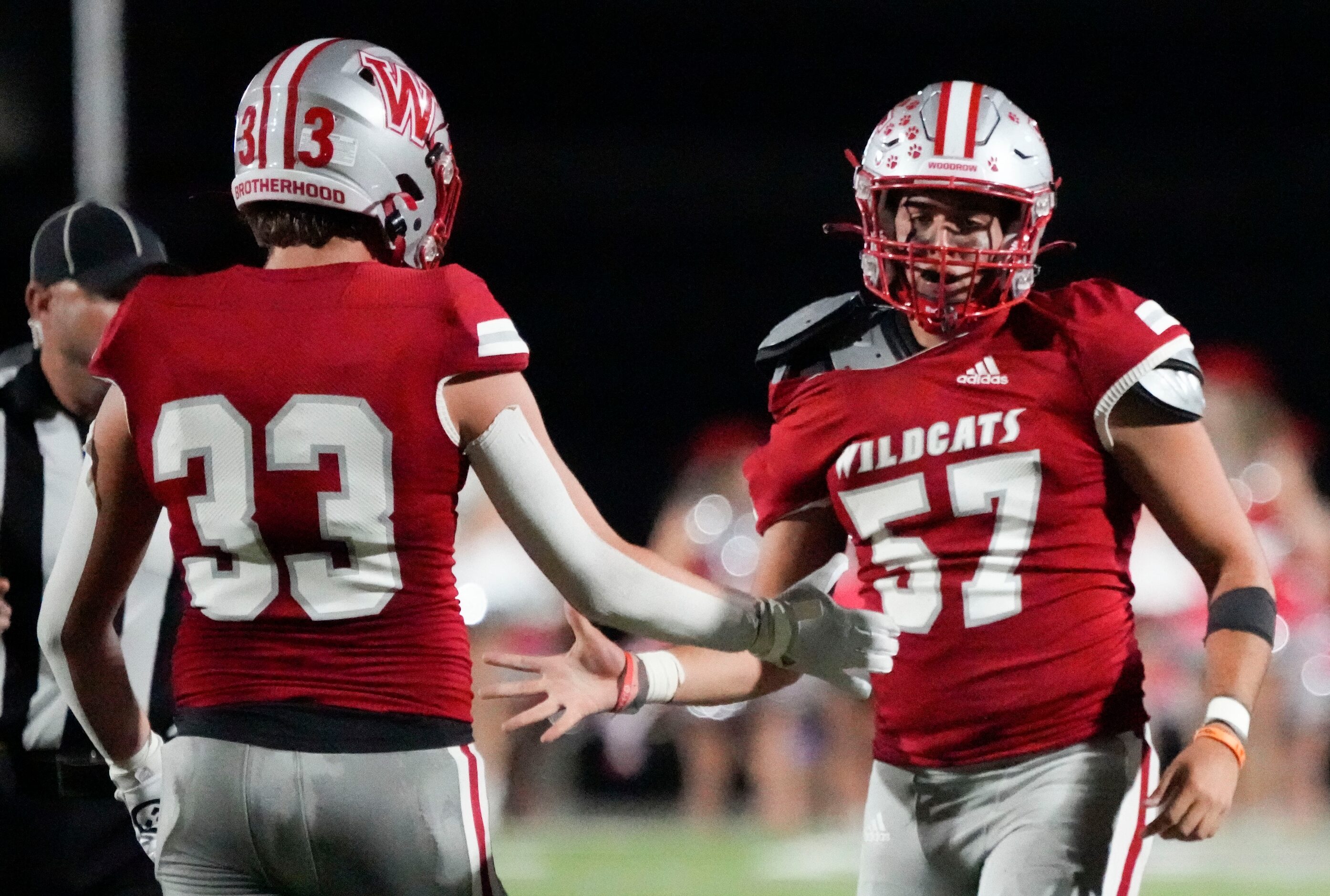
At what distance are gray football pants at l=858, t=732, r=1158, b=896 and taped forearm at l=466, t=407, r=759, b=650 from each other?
1.77 ft

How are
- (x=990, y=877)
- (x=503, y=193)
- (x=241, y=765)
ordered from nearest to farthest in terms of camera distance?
(x=241, y=765) < (x=990, y=877) < (x=503, y=193)

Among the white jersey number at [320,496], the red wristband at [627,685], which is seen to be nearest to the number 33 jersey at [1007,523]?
the red wristband at [627,685]

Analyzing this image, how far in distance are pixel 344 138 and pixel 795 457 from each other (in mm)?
978

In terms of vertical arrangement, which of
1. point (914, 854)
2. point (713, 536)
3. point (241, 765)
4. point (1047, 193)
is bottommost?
point (713, 536)

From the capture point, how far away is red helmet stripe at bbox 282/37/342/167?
211 centimetres

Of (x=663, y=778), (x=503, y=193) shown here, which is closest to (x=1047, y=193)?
(x=663, y=778)

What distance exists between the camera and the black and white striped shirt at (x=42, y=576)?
2.93 m

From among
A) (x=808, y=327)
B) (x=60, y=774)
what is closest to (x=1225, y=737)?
(x=808, y=327)

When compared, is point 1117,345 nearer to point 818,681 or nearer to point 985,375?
point 985,375

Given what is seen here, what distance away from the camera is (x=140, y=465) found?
2.11m

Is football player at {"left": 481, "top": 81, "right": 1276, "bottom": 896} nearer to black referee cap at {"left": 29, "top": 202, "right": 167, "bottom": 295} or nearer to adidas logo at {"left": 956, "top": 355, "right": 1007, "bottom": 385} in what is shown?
adidas logo at {"left": 956, "top": 355, "right": 1007, "bottom": 385}

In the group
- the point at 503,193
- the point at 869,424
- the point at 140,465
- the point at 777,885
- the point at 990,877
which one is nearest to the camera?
the point at 140,465

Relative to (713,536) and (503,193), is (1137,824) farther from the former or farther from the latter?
(503,193)

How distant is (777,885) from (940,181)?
12.0ft
